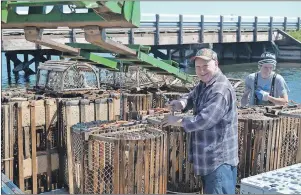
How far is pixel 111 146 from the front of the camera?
459 centimetres

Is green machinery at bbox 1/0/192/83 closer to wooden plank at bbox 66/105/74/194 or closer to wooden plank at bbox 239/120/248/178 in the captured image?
wooden plank at bbox 66/105/74/194

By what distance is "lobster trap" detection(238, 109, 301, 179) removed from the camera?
519 centimetres

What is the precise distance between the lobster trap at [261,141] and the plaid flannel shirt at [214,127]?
5.36ft

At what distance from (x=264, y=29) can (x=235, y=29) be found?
4.29 m

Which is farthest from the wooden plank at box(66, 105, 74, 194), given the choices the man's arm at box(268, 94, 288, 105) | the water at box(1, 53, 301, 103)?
the water at box(1, 53, 301, 103)

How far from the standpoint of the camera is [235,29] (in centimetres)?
3347

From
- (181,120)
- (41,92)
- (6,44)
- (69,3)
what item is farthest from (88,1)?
(6,44)

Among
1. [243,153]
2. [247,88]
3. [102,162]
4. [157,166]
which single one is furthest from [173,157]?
[247,88]

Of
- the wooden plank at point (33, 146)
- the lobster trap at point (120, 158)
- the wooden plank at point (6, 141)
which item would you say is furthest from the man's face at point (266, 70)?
the wooden plank at point (6, 141)

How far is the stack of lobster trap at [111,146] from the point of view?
4359 mm

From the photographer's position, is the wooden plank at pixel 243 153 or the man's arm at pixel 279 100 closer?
the wooden plank at pixel 243 153

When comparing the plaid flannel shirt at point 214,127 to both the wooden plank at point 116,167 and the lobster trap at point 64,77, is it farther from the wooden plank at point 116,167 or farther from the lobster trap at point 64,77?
the lobster trap at point 64,77

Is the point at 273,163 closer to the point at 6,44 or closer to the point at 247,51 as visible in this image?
the point at 6,44

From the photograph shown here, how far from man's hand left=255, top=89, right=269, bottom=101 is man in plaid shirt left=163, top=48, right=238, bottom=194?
95.2 inches
